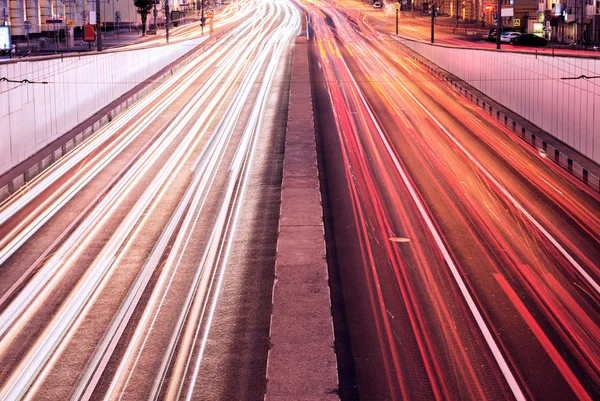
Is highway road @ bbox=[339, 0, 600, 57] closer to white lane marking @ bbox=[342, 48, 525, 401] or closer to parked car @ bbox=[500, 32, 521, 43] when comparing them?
parked car @ bbox=[500, 32, 521, 43]

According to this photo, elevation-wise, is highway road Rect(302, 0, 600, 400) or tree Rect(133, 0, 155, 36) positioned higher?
tree Rect(133, 0, 155, 36)

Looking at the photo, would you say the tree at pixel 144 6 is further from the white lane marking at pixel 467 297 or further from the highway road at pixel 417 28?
the white lane marking at pixel 467 297

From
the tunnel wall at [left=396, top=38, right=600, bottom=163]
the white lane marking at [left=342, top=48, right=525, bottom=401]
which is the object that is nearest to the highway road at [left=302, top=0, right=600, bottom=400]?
the white lane marking at [left=342, top=48, right=525, bottom=401]

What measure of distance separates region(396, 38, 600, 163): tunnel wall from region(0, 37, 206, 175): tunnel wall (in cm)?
1762

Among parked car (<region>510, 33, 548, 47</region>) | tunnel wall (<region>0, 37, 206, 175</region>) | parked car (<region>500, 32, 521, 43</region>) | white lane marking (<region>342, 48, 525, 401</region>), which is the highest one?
parked car (<region>500, 32, 521, 43</region>)

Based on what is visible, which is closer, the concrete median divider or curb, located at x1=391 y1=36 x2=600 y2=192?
the concrete median divider

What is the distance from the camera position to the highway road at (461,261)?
1266cm

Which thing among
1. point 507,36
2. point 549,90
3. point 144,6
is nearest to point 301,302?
point 549,90

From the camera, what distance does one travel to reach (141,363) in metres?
13.1

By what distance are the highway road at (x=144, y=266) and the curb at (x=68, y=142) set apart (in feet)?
1.24

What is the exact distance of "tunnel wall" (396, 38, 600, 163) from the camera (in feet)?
86.4

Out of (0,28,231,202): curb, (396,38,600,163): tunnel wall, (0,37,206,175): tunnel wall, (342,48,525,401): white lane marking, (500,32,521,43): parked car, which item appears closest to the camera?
(342,48,525,401): white lane marking

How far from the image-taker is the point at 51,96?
2947 cm

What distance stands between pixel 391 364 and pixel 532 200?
11250 mm
